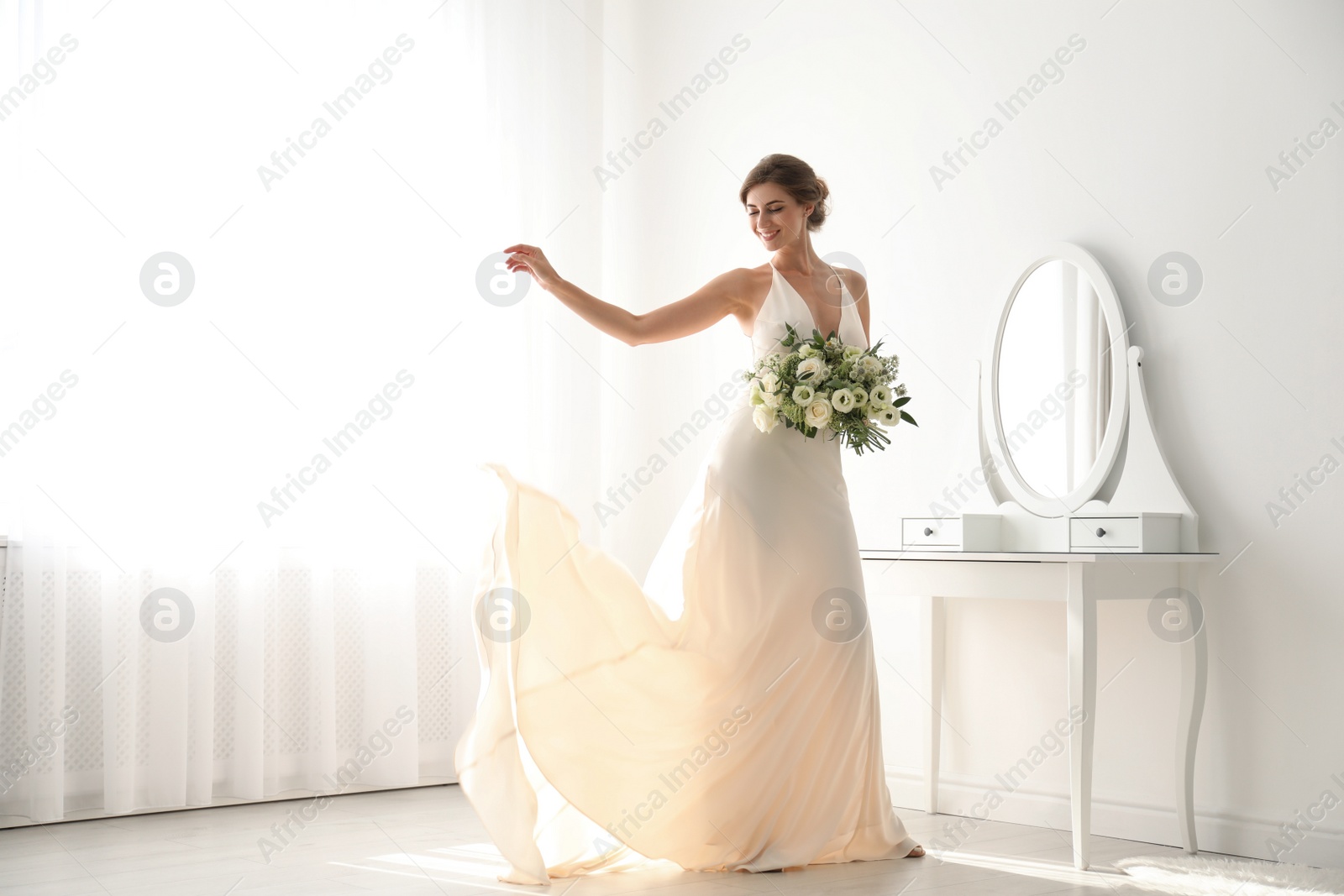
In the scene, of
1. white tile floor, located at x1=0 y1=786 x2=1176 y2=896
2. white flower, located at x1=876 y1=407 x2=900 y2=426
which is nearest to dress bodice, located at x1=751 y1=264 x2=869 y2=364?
white flower, located at x1=876 y1=407 x2=900 y2=426

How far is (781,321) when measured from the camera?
11.6ft

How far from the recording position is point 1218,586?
366cm

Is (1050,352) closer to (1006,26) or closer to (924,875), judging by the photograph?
(1006,26)

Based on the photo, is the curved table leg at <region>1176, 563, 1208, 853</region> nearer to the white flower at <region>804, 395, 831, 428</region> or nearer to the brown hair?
the white flower at <region>804, 395, 831, 428</region>

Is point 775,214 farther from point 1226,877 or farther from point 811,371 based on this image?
point 1226,877

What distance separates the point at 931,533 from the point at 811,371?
111cm

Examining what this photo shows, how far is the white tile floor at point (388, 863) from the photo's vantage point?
306 cm

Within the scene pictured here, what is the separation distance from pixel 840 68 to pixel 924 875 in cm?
340

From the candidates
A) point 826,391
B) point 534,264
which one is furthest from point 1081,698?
point 534,264

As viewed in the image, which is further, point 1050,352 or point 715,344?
point 715,344

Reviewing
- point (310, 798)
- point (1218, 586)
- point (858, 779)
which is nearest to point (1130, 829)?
point (1218, 586)

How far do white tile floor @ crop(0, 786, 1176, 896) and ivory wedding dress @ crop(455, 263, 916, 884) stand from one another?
12cm

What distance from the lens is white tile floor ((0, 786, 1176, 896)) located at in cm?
306

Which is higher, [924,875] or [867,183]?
[867,183]
